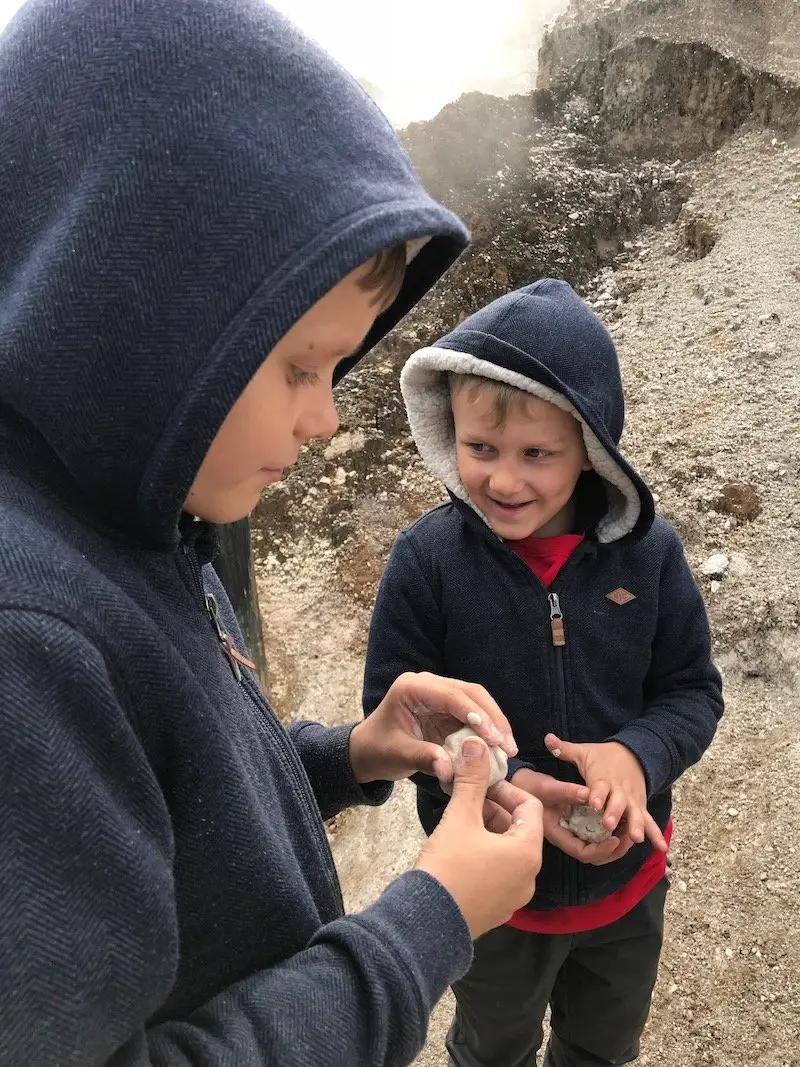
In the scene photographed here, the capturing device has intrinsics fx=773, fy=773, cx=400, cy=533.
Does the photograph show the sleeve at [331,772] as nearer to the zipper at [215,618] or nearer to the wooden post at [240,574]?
the zipper at [215,618]

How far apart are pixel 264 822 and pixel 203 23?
873mm

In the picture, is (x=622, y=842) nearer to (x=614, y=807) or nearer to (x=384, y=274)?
(x=614, y=807)

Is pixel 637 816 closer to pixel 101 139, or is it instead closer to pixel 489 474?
pixel 489 474

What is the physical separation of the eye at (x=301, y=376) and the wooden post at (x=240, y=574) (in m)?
1.42

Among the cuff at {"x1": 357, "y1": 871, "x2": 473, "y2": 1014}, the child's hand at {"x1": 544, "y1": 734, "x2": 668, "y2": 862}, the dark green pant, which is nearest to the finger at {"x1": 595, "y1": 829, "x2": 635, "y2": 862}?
the child's hand at {"x1": 544, "y1": 734, "x2": 668, "y2": 862}

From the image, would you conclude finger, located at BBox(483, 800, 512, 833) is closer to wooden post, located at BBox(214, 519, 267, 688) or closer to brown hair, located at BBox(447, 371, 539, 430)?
brown hair, located at BBox(447, 371, 539, 430)

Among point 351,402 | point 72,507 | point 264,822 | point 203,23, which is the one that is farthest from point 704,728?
point 351,402

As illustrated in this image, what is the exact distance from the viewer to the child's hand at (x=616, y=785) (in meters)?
1.54

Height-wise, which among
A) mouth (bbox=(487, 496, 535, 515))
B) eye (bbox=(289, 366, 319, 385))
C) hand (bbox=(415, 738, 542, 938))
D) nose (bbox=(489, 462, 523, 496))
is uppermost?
eye (bbox=(289, 366, 319, 385))

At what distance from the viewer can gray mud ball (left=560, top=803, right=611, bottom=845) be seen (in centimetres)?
156

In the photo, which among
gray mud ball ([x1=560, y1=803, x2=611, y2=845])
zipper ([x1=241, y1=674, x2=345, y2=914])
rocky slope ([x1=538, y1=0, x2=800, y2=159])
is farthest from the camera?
A: rocky slope ([x1=538, y1=0, x2=800, y2=159])

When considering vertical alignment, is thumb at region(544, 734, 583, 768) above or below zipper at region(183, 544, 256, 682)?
below

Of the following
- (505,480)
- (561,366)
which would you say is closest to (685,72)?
(561,366)

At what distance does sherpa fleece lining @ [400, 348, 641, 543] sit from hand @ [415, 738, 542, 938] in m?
0.69
